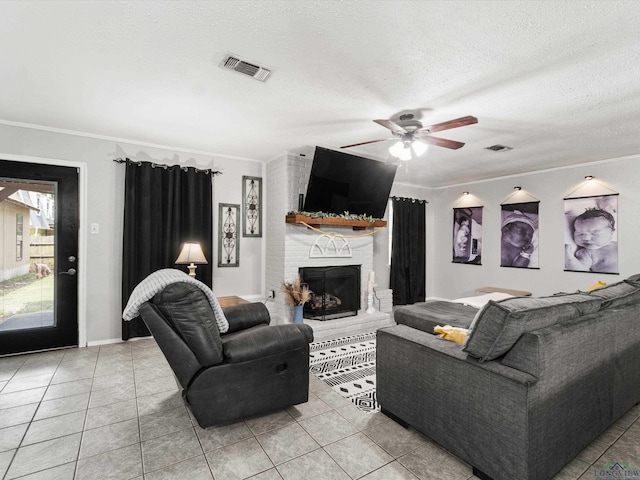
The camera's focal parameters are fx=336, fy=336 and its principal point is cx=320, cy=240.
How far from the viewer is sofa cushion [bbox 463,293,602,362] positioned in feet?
5.30

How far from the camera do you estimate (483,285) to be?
6105mm

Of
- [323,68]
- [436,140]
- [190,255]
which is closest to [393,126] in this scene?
[436,140]

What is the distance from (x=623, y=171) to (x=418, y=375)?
4.62m

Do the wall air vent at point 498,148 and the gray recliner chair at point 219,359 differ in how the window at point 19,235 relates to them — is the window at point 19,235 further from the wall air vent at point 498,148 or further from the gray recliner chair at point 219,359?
the wall air vent at point 498,148

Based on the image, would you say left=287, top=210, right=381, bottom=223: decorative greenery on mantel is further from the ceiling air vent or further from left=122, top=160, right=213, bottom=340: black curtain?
the ceiling air vent

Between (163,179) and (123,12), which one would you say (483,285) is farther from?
(123,12)

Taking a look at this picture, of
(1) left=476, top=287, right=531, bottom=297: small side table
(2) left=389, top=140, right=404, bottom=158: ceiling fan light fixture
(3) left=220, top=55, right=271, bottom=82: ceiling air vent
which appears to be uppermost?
(3) left=220, top=55, right=271, bottom=82: ceiling air vent

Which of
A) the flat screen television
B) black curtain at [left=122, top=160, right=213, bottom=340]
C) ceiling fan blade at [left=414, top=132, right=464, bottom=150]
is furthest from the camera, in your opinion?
the flat screen television

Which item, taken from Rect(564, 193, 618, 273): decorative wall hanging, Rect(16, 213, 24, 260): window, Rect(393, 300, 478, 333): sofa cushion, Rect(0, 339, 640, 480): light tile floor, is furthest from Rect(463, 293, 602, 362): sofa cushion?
Rect(16, 213, 24, 260): window

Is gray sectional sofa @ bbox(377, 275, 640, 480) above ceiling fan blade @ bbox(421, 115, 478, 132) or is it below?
below

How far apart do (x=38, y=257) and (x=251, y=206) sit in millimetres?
2494

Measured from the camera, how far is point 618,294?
2262 mm

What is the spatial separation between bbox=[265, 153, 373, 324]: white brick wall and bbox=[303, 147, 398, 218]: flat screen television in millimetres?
294

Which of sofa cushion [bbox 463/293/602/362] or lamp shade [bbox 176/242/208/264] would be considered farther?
lamp shade [bbox 176/242/208/264]
